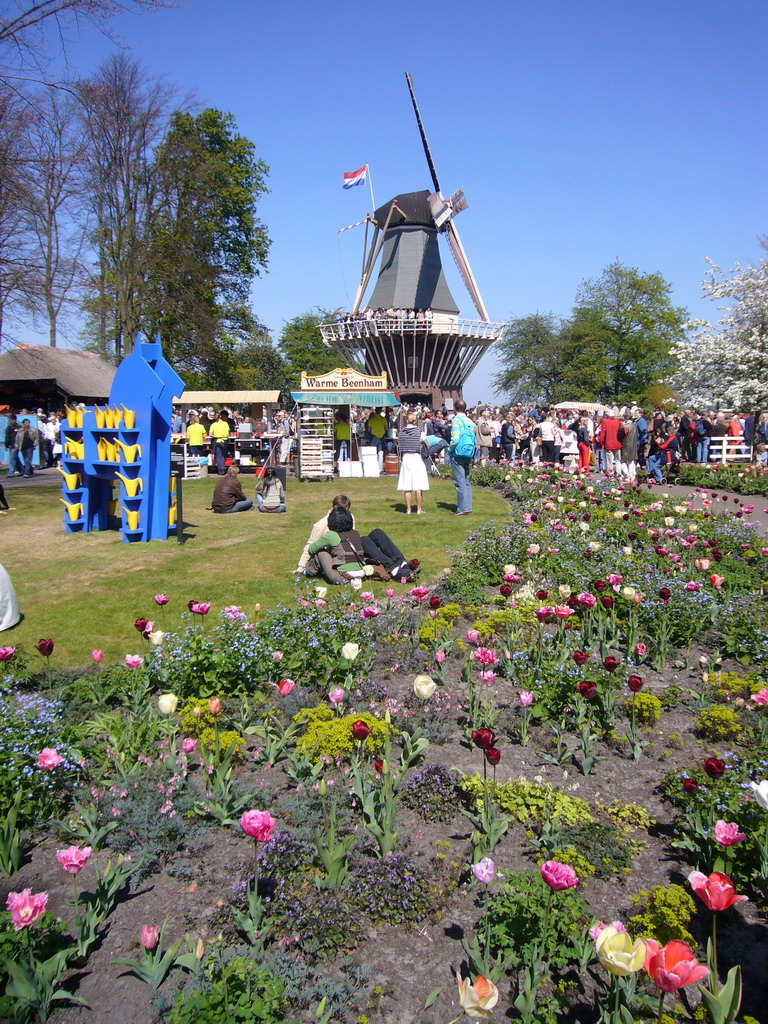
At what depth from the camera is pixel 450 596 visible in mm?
6797

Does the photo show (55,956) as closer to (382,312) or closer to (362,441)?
(362,441)

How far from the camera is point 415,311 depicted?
41.9 m

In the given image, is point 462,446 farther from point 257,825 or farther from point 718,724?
point 257,825

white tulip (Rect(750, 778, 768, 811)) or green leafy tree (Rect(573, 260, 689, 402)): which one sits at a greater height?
green leafy tree (Rect(573, 260, 689, 402))

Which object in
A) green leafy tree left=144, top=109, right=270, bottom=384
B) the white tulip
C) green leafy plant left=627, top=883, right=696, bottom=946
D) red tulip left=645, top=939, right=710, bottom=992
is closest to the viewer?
red tulip left=645, top=939, right=710, bottom=992

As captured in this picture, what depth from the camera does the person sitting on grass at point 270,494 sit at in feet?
44.4

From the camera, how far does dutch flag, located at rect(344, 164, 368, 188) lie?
40562 mm

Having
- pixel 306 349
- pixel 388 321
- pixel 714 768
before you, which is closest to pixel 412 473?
pixel 714 768

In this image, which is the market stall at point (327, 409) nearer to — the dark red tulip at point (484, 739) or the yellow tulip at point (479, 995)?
the dark red tulip at point (484, 739)

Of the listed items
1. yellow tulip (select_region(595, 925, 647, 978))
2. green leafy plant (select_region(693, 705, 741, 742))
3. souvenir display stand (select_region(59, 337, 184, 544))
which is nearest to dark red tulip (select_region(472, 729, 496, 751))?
yellow tulip (select_region(595, 925, 647, 978))

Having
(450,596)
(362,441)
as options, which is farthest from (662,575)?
(362,441)

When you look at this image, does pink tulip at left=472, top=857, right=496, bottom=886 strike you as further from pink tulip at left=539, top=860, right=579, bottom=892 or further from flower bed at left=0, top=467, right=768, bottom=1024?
pink tulip at left=539, top=860, right=579, bottom=892

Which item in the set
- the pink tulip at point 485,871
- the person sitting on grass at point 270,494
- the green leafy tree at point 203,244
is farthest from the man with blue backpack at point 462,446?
the green leafy tree at point 203,244

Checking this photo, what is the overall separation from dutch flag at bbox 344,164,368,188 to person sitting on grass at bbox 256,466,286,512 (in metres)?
31.8
